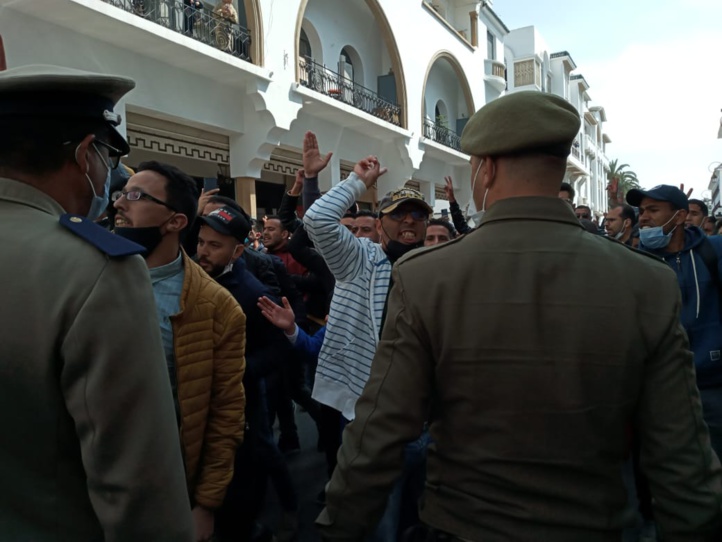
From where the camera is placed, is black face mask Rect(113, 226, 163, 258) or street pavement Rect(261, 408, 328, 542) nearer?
black face mask Rect(113, 226, 163, 258)

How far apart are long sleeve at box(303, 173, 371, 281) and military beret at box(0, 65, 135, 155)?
4.59ft

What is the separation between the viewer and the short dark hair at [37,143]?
115 cm

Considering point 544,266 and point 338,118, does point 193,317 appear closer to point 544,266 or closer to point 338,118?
point 544,266

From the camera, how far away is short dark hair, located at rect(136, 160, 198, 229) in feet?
7.19

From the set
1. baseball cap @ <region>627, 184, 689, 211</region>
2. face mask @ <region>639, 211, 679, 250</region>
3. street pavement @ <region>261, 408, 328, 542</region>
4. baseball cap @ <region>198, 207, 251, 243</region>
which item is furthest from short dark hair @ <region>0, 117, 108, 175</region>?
baseball cap @ <region>627, 184, 689, 211</region>

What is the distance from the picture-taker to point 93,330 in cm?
104

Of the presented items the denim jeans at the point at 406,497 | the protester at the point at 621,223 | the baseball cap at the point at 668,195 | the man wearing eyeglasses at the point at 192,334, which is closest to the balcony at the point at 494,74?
the protester at the point at 621,223

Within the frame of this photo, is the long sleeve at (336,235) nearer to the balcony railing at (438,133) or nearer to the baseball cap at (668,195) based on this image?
the baseball cap at (668,195)

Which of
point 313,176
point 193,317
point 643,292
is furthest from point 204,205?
point 643,292

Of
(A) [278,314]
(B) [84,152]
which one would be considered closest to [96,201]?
(B) [84,152]

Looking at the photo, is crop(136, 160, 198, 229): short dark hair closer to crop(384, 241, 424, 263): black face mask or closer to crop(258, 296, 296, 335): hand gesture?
crop(258, 296, 296, 335): hand gesture

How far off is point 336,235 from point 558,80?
38850mm

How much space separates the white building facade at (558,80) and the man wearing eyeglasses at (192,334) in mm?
21157

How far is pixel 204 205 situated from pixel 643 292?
244cm
